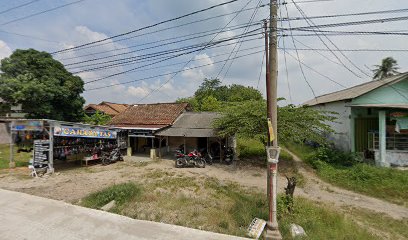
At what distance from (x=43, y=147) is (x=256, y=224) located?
12.6m

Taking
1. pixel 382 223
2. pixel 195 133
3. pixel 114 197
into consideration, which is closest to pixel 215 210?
pixel 114 197

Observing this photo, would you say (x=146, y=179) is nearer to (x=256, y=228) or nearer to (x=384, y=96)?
(x=256, y=228)

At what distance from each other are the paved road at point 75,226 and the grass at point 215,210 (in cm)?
43

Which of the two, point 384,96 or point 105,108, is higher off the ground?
point 105,108

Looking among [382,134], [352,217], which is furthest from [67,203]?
[382,134]

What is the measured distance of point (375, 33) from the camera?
7117mm

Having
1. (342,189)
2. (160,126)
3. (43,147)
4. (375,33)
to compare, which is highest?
(375,33)

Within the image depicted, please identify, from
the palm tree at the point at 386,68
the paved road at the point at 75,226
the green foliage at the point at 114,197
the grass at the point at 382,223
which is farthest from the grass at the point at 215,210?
the palm tree at the point at 386,68

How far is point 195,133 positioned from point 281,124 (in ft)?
19.6

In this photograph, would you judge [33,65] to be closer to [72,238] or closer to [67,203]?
[67,203]

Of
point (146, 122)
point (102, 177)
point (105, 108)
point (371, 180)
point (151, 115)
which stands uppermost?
point (105, 108)

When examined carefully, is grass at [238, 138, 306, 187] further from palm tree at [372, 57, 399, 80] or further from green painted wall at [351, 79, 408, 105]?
palm tree at [372, 57, 399, 80]

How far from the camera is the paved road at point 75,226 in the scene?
5.55 metres

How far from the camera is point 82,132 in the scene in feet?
45.8
